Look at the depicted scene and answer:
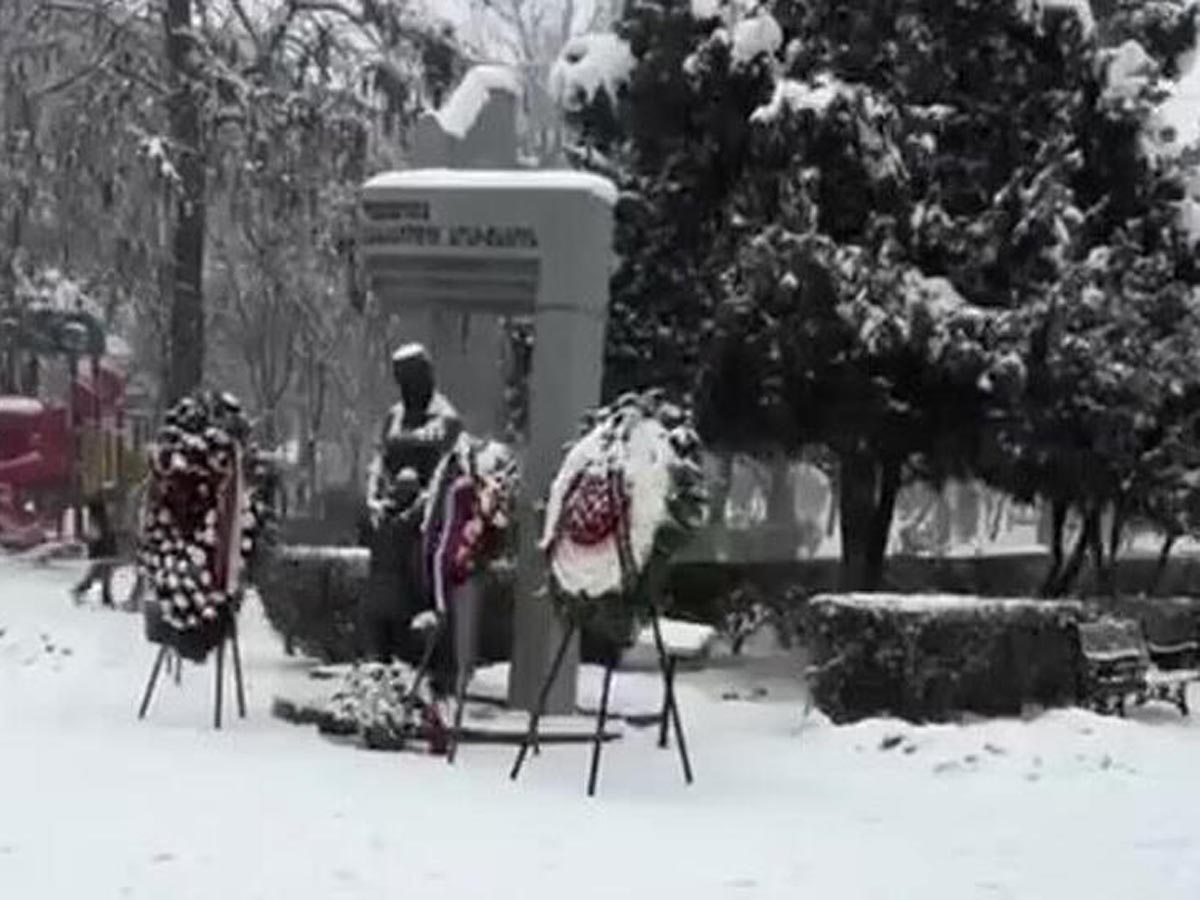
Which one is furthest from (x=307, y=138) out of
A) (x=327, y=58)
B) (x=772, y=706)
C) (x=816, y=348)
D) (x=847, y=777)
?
(x=847, y=777)

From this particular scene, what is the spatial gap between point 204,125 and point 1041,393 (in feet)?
39.9

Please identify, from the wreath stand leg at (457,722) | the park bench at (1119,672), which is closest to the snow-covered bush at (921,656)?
the park bench at (1119,672)

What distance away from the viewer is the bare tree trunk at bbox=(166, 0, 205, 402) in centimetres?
2519

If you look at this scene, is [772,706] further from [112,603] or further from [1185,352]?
[112,603]

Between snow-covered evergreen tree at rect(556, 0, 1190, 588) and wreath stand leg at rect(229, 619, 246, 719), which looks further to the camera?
snow-covered evergreen tree at rect(556, 0, 1190, 588)

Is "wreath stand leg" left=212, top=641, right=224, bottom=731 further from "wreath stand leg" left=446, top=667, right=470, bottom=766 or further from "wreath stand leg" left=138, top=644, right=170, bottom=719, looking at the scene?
"wreath stand leg" left=446, top=667, right=470, bottom=766

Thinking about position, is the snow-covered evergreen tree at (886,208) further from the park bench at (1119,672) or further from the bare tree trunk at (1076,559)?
the park bench at (1119,672)

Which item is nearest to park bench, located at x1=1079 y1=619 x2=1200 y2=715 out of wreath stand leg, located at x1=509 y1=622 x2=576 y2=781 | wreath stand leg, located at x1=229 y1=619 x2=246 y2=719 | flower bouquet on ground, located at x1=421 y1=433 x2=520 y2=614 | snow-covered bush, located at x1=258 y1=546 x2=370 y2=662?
wreath stand leg, located at x1=509 y1=622 x2=576 y2=781

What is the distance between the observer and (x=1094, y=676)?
→ 1477 cm

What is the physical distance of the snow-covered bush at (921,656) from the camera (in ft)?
44.8

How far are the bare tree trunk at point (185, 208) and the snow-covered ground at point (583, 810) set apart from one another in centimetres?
1141

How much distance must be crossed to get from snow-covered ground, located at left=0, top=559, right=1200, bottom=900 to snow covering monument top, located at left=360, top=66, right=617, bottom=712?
4.28ft

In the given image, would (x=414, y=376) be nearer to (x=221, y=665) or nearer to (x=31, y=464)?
(x=221, y=665)

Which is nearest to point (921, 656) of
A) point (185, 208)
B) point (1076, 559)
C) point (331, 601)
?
point (331, 601)
